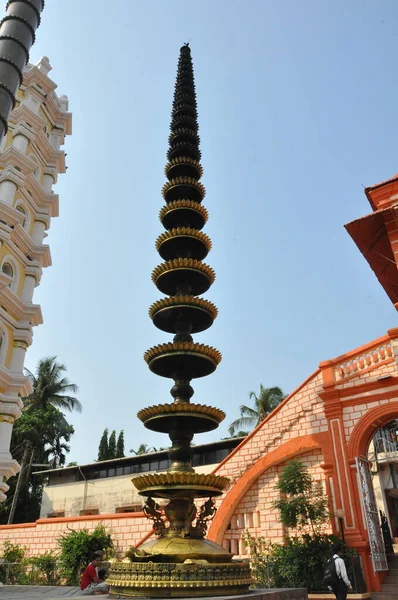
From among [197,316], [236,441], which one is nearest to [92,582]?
[197,316]

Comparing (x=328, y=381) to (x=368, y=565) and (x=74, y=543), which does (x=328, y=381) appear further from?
(x=74, y=543)

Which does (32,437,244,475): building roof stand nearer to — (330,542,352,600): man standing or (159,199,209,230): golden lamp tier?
(330,542,352,600): man standing

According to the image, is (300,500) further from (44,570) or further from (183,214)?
(44,570)

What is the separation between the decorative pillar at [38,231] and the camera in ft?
66.5

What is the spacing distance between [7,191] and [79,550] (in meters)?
13.0

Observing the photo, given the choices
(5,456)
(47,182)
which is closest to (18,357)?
(5,456)

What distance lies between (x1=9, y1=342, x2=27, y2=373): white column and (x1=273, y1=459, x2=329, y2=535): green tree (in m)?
9.88

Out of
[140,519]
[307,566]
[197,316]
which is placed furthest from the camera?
[140,519]

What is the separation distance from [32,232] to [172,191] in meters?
13.7

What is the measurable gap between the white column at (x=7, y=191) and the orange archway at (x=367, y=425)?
1464 cm

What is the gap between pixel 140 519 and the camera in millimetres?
15531

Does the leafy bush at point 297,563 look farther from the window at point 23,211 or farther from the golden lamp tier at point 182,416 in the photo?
the window at point 23,211

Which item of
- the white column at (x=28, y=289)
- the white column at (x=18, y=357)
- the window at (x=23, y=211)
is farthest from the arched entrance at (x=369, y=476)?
the window at (x=23, y=211)

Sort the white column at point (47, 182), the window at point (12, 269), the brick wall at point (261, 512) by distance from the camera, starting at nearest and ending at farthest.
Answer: the brick wall at point (261, 512) → the window at point (12, 269) → the white column at point (47, 182)
